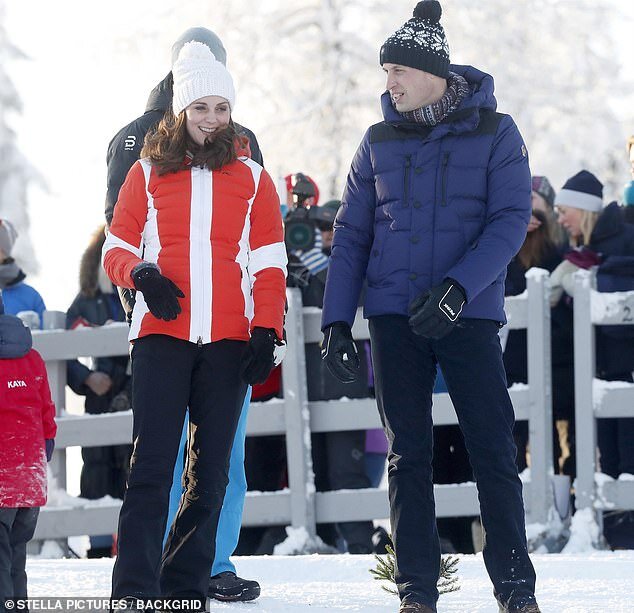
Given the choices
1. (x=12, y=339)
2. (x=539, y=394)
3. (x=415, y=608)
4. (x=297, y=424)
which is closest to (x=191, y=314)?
(x=415, y=608)

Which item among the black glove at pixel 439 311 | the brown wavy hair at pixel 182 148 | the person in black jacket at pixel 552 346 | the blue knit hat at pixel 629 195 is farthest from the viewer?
the blue knit hat at pixel 629 195

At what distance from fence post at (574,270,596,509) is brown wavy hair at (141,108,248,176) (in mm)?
3100

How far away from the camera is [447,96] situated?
4480mm

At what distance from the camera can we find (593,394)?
7211 mm

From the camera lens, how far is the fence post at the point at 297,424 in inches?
291

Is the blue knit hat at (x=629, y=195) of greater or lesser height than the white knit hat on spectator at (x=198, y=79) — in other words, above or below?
below

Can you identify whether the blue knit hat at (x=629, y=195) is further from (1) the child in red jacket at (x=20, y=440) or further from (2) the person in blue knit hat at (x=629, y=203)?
(1) the child in red jacket at (x=20, y=440)

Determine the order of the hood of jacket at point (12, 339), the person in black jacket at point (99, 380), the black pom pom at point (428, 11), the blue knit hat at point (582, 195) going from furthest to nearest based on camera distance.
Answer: the person in black jacket at point (99, 380) < the blue knit hat at point (582, 195) < the hood of jacket at point (12, 339) < the black pom pom at point (428, 11)

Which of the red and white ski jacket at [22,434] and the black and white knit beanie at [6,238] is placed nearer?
the red and white ski jacket at [22,434]

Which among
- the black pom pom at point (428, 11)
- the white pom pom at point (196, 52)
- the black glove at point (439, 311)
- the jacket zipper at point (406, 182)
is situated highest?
the black pom pom at point (428, 11)

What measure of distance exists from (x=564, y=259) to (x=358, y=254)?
344 cm

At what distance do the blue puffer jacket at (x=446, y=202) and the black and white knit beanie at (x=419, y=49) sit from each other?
0.16 meters

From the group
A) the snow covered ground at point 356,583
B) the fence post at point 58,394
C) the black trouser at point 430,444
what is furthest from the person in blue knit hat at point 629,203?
the black trouser at point 430,444

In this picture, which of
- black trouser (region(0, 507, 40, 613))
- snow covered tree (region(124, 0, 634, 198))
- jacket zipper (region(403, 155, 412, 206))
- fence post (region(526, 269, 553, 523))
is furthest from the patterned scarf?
snow covered tree (region(124, 0, 634, 198))
